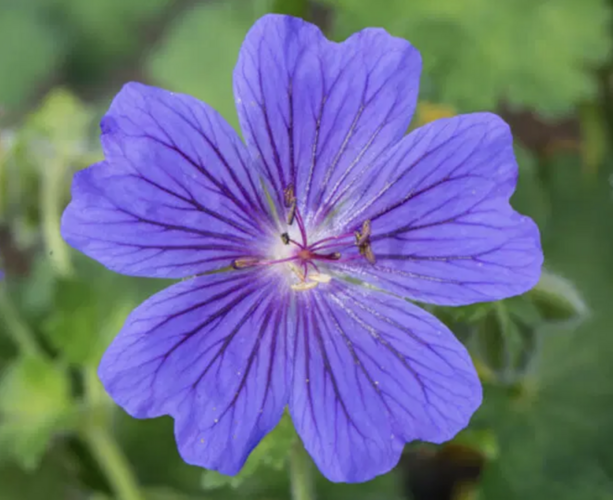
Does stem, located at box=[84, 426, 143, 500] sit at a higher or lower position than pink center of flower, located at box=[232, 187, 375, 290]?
lower

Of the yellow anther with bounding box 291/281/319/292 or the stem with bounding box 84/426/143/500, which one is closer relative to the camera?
the yellow anther with bounding box 291/281/319/292

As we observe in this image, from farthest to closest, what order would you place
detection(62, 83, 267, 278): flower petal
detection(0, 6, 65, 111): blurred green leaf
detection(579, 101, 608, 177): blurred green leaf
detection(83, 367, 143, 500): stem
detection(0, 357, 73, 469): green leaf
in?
detection(0, 6, 65, 111): blurred green leaf < detection(579, 101, 608, 177): blurred green leaf < detection(83, 367, 143, 500): stem < detection(0, 357, 73, 469): green leaf < detection(62, 83, 267, 278): flower petal

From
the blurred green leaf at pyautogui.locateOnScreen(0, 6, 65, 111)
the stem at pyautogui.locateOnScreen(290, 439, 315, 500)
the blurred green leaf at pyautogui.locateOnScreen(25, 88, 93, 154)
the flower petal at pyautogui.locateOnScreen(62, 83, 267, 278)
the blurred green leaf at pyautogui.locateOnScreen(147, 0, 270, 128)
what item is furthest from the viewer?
the blurred green leaf at pyautogui.locateOnScreen(0, 6, 65, 111)

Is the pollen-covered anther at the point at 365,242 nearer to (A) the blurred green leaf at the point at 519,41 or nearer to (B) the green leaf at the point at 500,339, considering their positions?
(B) the green leaf at the point at 500,339

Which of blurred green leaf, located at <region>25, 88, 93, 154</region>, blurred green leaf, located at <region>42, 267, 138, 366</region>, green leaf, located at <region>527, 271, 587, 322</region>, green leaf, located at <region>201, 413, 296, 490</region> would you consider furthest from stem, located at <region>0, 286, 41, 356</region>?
green leaf, located at <region>527, 271, 587, 322</region>

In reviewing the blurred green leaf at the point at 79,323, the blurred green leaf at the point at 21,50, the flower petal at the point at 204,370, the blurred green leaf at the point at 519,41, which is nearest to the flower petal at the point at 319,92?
the flower petal at the point at 204,370

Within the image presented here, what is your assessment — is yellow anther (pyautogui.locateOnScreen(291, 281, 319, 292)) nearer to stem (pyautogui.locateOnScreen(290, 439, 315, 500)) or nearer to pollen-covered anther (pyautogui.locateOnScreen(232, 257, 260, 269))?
pollen-covered anther (pyautogui.locateOnScreen(232, 257, 260, 269))

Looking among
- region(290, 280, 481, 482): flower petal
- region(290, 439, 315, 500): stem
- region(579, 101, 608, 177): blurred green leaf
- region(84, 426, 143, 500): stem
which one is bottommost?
region(84, 426, 143, 500): stem

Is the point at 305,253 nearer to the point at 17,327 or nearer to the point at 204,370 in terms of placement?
the point at 204,370
